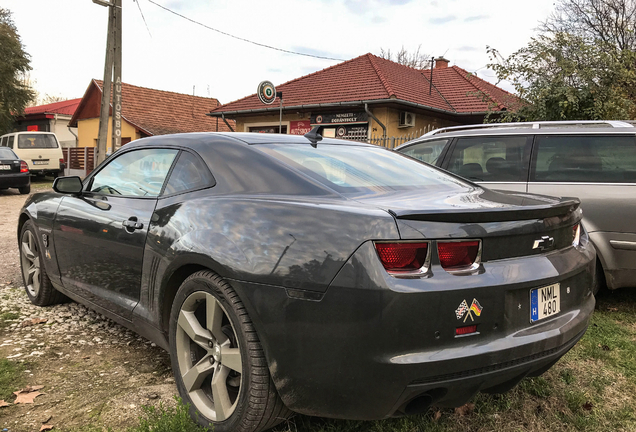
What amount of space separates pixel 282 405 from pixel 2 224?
9.32 m

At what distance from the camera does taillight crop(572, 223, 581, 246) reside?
2.47 meters

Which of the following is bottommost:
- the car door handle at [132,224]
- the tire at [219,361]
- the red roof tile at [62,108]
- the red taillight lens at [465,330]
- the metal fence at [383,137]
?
the tire at [219,361]

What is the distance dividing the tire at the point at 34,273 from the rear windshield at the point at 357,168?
2.51m

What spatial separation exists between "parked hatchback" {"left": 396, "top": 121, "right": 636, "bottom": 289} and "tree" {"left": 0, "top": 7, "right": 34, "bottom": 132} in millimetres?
29819

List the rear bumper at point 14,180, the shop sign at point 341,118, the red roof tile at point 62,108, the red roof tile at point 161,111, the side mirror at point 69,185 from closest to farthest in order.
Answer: the side mirror at point 69,185 → the rear bumper at point 14,180 → the shop sign at point 341,118 → the red roof tile at point 161,111 → the red roof tile at point 62,108

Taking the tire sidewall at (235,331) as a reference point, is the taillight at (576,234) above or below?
above

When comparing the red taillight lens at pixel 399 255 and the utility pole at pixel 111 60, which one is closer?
the red taillight lens at pixel 399 255

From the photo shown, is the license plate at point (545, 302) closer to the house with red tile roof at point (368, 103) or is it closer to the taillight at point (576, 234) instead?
the taillight at point (576, 234)

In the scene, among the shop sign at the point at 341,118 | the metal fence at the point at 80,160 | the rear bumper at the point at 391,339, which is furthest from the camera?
the metal fence at the point at 80,160

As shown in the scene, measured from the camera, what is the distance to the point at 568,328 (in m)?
2.22

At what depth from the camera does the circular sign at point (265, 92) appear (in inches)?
608

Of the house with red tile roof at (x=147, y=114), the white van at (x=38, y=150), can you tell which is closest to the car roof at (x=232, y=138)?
the white van at (x=38, y=150)

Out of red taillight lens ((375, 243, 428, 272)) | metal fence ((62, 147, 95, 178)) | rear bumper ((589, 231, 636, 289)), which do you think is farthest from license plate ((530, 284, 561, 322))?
metal fence ((62, 147, 95, 178))

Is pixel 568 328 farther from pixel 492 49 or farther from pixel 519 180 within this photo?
pixel 492 49
